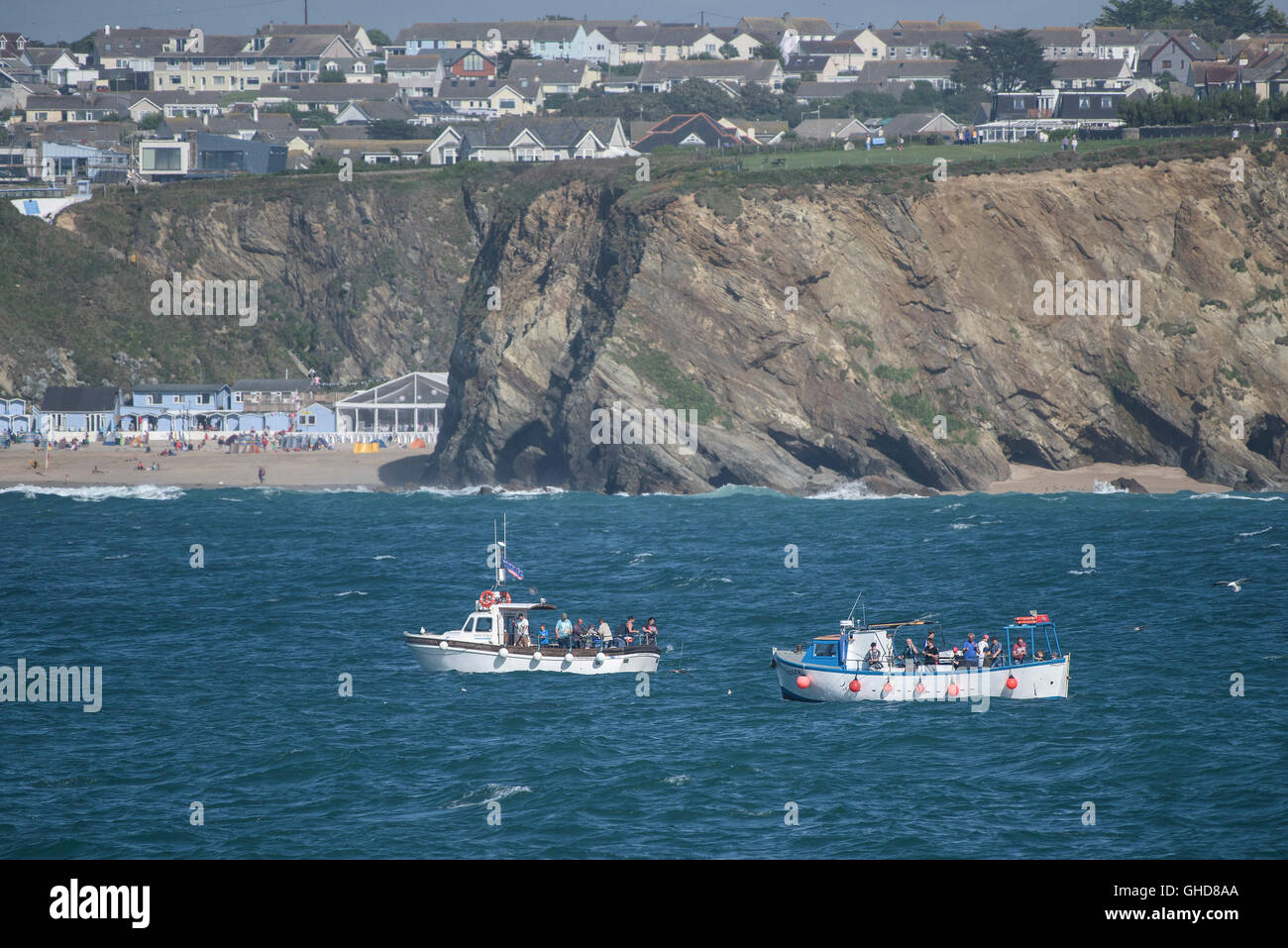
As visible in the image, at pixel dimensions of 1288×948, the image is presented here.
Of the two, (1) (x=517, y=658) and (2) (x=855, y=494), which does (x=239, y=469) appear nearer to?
(2) (x=855, y=494)

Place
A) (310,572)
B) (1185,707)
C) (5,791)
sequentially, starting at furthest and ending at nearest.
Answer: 1. (310,572)
2. (1185,707)
3. (5,791)

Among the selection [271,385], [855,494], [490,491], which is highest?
[271,385]

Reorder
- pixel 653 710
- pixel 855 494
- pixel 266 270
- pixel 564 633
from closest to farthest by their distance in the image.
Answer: pixel 653 710
pixel 564 633
pixel 855 494
pixel 266 270

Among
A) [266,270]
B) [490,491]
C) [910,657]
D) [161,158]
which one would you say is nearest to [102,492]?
[490,491]

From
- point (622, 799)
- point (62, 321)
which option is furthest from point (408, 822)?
point (62, 321)

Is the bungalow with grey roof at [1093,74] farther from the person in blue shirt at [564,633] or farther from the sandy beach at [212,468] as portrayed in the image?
the person in blue shirt at [564,633]

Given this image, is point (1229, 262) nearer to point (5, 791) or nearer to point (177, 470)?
point (177, 470)
